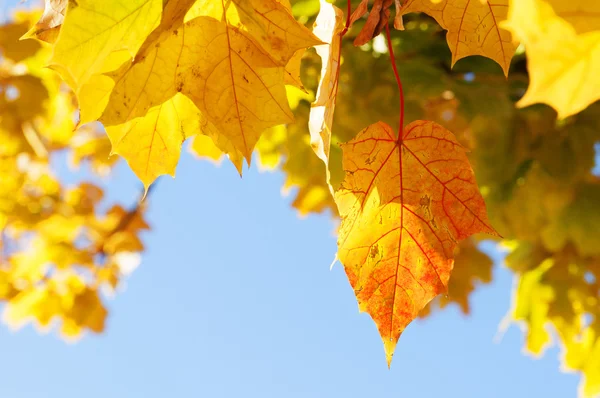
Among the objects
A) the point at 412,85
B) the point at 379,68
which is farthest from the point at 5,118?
the point at 412,85

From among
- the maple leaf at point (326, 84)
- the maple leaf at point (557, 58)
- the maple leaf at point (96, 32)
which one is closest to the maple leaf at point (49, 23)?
the maple leaf at point (96, 32)

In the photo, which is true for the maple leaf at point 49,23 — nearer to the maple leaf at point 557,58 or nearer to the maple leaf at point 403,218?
the maple leaf at point 403,218

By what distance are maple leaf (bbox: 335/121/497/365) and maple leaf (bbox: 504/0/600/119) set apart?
0.32 m

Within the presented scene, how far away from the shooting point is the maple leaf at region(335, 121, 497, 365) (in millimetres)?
698

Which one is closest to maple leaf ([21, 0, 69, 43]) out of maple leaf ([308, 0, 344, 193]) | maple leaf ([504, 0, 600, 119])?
maple leaf ([308, 0, 344, 193])

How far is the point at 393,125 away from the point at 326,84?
4.46 ft

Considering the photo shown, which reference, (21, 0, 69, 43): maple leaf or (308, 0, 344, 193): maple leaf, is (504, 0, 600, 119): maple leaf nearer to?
(308, 0, 344, 193): maple leaf

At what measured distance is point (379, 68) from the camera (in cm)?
191

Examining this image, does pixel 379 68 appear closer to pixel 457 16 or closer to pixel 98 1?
pixel 457 16

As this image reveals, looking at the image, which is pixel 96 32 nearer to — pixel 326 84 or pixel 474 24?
pixel 326 84

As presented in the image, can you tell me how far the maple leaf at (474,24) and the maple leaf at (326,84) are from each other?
0.08 metres

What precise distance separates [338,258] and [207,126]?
9.9 inches

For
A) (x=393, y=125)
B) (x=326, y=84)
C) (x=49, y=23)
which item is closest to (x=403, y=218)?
(x=326, y=84)

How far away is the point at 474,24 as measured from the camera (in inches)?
28.0
